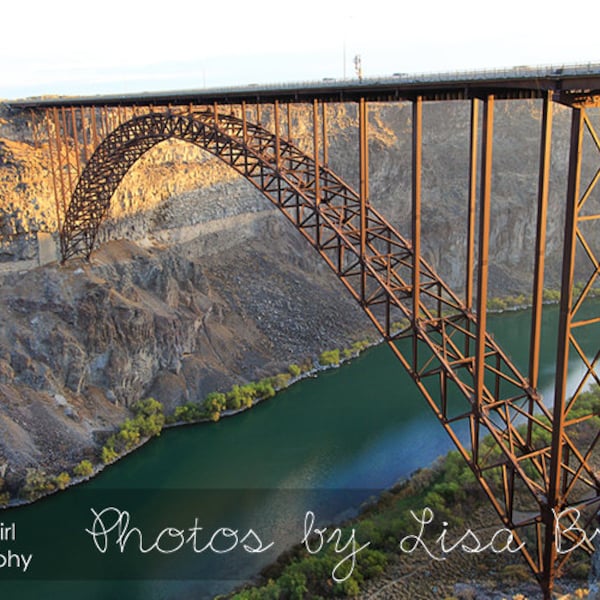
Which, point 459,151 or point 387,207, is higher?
point 459,151


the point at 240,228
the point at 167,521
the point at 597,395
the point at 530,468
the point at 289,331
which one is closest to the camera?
the point at 530,468

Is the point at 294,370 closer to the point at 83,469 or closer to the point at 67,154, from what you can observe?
the point at 83,469

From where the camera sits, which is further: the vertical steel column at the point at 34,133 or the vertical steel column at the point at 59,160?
the vertical steel column at the point at 34,133

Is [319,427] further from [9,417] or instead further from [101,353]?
[9,417]

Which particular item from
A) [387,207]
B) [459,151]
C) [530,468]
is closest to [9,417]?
[530,468]

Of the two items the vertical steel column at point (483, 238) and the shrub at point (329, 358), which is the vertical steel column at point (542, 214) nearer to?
the vertical steel column at point (483, 238)

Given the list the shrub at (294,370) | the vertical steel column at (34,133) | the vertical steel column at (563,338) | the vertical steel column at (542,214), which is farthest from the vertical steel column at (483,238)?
the vertical steel column at (34,133)

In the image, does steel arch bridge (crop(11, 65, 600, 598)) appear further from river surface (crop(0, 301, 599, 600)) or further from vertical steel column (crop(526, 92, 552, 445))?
river surface (crop(0, 301, 599, 600))
